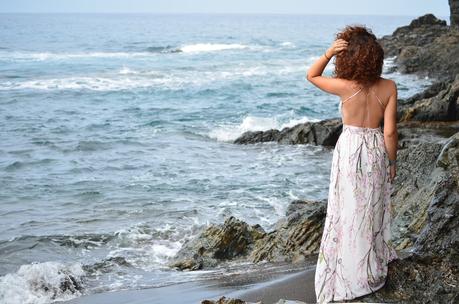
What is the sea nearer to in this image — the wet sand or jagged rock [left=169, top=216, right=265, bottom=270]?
jagged rock [left=169, top=216, right=265, bottom=270]

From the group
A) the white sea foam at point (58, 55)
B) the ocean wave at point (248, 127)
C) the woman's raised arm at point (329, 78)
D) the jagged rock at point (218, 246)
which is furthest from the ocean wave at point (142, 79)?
the woman's raised arm at point (329, 78)

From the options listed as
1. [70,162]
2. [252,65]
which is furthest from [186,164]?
[252,65]

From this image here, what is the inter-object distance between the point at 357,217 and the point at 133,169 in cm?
1178

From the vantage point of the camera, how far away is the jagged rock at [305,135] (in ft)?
56.9

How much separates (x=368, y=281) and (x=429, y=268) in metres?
0.43

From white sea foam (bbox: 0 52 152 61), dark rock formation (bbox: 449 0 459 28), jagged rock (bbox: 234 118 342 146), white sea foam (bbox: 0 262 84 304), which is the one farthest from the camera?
white sea foam (bbox: 0 52 152 61)

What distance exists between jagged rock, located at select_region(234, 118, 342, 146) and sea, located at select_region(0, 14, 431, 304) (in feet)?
1.22

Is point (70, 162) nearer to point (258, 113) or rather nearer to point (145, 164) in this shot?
point (145, 164)

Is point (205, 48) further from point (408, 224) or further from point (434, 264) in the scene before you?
point (434, 264)

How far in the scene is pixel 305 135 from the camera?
701 inches

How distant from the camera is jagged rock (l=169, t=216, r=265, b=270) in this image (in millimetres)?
8883

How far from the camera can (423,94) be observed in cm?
1981

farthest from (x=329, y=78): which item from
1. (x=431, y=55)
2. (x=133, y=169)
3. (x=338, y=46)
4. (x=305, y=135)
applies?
(x=431, y=55)

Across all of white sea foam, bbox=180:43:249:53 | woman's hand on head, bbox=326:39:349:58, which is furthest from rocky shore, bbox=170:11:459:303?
white sea foam, bbox=180:43:249:53
